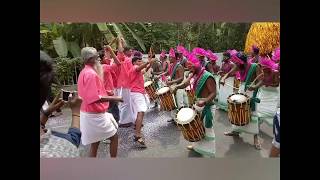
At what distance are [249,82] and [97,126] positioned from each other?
1.57 meters

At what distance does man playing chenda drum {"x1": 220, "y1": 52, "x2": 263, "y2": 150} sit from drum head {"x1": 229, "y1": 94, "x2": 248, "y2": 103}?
0.05m

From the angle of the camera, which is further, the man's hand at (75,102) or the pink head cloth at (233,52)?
the pink head cloth at (233,52)

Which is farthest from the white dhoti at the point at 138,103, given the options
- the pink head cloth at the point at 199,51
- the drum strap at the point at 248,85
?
the drum strap at the point at 248,85

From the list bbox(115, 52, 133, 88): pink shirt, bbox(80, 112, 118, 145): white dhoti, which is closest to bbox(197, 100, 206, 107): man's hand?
bbox(115, 52, 133, 88): pink shirt

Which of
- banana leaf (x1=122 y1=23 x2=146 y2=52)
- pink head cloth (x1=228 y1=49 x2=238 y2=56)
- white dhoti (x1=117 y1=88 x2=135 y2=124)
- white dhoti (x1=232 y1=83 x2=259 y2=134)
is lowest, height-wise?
white dhoti (x1=232 y1=83 x2=259 y2=134)

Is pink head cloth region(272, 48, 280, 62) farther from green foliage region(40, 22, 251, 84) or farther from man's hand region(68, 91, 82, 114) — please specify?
man's hand region(68, 91, 82, 114)

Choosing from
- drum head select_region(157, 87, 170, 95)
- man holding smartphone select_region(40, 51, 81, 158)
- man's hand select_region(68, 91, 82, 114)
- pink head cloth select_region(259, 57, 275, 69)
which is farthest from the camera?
drum head select_region(157, 87, 170, 95)

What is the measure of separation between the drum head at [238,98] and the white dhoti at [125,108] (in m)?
1.01

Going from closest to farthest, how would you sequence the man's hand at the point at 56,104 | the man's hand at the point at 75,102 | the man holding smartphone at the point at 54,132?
1. the man holding smartphone at the point at 54,132
2. the man's hand at the point at 56,104
3. the man's hand at the point at 75,102

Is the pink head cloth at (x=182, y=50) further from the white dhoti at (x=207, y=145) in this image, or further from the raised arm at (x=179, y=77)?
the white dhoti at (x=207, y=145)

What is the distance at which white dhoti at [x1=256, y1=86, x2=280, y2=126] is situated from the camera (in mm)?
4250

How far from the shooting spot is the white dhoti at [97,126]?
13.7ft

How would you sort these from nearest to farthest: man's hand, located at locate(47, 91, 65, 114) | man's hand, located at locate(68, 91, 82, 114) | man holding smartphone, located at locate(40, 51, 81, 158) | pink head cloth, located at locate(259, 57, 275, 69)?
man holding smartphone, located at locate(40, 51, 81, 158) → man's hand, located at locate(47, 91, 65, 114) → man's hand, located at locate(68, 91, 82, 114) → pink head cloth, located at locate(259, 57, 275, 69)
